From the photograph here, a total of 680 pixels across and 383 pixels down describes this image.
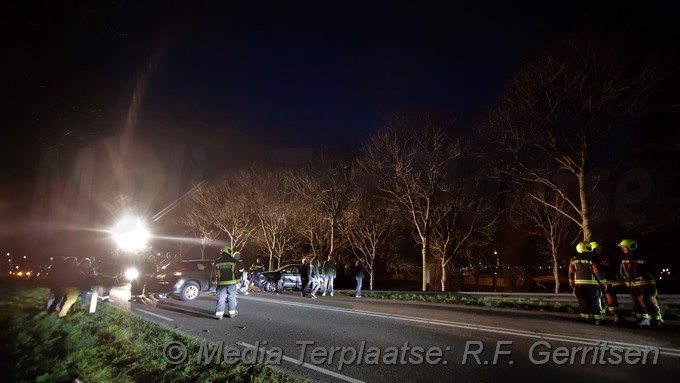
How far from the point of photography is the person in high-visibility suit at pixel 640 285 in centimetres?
875

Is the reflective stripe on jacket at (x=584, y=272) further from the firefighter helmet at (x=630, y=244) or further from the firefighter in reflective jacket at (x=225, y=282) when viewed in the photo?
the firefighter in reflective jacket at (x=225, y=282)

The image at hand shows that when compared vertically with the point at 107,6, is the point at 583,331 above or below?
below

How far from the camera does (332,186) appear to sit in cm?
3075

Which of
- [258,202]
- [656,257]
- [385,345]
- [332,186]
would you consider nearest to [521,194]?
[656,257]

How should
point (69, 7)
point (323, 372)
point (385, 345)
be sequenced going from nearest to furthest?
point (323, 372) → point (69, 7) → point (385, 345)

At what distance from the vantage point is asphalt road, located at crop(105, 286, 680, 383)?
5621mm

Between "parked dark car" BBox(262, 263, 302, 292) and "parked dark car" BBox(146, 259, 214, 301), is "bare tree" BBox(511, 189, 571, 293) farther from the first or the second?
"parked dark car" BBox(146, 259, 214, 301)

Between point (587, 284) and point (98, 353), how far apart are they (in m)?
10.5

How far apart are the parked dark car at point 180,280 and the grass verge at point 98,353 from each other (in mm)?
3919

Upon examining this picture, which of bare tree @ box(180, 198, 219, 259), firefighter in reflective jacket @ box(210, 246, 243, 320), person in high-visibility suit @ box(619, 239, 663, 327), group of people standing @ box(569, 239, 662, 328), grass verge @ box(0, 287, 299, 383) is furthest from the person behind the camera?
bare tree @ box(180, 198, 219, 259)

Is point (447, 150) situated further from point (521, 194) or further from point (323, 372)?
point (323, 372)

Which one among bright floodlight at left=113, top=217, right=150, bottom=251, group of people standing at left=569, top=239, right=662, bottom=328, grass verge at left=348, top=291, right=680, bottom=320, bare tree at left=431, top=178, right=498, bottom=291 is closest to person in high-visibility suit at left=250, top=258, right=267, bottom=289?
grass verge at left=348, top=291, right=680, bottom=320

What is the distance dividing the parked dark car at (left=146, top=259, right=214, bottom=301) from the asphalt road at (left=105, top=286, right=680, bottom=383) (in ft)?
14.3

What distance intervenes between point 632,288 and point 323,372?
24.9 ft
